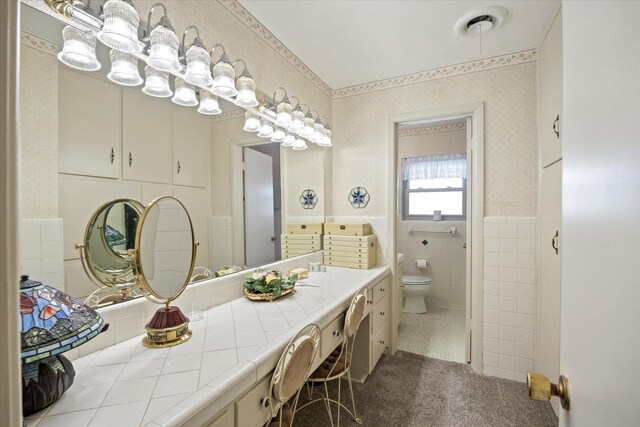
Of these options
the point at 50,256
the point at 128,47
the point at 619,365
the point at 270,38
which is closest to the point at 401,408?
the point at 619,365

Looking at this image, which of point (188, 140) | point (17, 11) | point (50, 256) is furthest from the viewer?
point (188, 140)

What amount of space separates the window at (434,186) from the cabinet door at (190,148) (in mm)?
3092

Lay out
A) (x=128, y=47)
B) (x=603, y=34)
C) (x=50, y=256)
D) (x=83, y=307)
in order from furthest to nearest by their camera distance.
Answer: (x=128, y=47) → (x=50, y=256) → (x=83, y=307) → (x=603, y=34)

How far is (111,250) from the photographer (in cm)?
103

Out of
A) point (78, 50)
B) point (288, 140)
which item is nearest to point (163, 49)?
point (78, 50)

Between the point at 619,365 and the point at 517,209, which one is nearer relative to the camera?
the point at 619,365

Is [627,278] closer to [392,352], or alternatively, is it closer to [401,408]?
[401,408]

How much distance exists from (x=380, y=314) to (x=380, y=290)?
0.18m

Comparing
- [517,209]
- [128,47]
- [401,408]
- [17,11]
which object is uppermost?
[128,47]

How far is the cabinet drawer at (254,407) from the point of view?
2.79 feet

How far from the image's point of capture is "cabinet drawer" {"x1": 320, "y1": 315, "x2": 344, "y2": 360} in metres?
1.37

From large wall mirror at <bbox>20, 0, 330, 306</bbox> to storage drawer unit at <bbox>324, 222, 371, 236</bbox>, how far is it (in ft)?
3.21

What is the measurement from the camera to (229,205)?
1.55 metres

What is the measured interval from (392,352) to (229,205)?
1919mm
